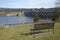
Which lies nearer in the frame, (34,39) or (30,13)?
(34,39)

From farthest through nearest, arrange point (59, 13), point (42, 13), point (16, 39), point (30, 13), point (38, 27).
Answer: point (30, 13), point (42, 13), point (59, 13), point (38, 27), point (16, 39)

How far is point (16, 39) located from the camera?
7906 mm

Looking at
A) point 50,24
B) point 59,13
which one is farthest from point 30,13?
point 50,24

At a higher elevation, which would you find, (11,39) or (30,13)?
(11,39)

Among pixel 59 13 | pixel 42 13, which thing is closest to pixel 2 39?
pixel 59 13

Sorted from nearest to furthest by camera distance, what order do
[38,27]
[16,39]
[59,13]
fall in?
[16,39] → [38,27] → [59,13]

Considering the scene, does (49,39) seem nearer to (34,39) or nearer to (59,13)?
(34,39)

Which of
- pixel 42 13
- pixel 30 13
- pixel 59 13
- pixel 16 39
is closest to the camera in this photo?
pixel 16 39

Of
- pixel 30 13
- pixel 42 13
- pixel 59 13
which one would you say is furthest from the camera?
pixel 30 13

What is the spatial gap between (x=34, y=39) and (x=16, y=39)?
914 mm

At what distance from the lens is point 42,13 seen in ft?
312

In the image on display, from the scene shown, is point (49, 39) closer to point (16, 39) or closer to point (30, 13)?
point (16, 39)

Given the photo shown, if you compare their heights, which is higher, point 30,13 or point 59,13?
point 59,13

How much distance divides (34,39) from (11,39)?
1.16m
